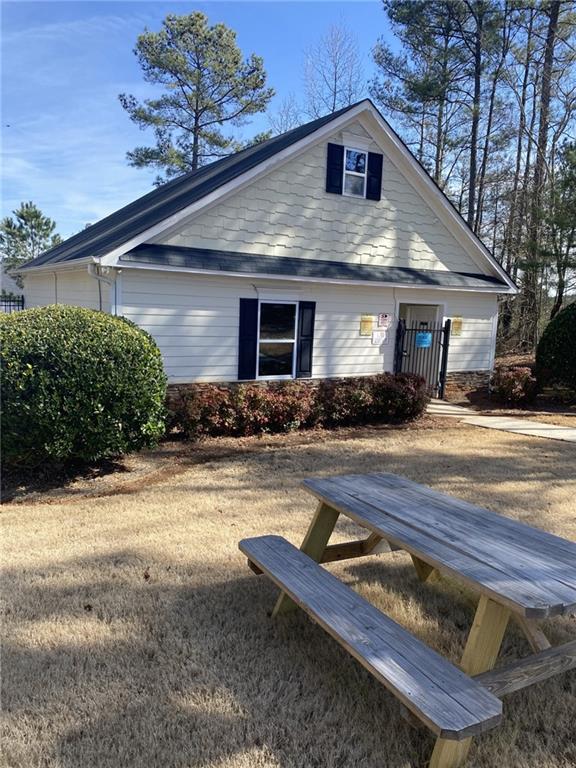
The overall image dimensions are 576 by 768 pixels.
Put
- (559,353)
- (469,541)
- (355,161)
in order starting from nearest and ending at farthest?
(469,541)
(355,161)
(559,353)

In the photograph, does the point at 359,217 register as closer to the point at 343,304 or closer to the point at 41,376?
the point at 343,304

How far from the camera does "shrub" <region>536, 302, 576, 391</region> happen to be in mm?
12773

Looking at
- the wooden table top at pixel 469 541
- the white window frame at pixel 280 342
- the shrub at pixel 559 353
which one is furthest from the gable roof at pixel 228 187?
the wooden table top at pixel 469 541

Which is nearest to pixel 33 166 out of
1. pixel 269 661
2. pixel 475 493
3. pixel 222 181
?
pixel 222 181

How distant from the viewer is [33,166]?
16125mm

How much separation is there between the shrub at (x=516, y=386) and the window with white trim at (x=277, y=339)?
5.19 meters

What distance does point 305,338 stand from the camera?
10945mm

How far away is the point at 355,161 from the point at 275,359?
4543 mm

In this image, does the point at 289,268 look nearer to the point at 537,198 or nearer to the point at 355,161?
the point at 355,161

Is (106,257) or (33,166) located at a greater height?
(33,166)

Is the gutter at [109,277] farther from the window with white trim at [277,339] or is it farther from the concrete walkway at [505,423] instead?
the concrete walkway at [505,423]

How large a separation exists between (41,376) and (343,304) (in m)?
6.74

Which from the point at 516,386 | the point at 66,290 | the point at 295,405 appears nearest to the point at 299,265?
the point at 295,405

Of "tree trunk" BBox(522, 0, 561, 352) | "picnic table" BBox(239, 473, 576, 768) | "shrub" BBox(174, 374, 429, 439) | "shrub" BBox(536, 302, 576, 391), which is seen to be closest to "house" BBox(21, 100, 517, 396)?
"shrub" BBox(174, 374, 429, 439)
